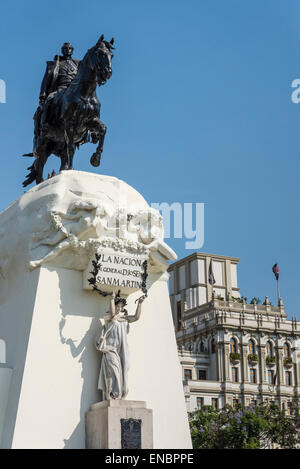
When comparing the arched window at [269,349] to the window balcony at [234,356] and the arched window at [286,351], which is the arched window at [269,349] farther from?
the window balcony at [234,356]

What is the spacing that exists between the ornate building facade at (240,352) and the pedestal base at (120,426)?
5281 cm

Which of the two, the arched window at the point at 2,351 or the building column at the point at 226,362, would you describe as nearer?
the arched window at the point at 2,351

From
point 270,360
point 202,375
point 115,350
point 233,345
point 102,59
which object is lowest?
point 115,350

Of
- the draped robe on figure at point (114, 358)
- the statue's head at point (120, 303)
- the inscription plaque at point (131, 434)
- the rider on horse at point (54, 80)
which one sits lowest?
the inscription plaque at point (131, 434)

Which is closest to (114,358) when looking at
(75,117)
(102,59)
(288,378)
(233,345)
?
(75,117)

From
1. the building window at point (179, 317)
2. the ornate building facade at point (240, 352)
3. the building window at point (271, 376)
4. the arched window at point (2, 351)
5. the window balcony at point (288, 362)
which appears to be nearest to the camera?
the arched window at point (2, 351)

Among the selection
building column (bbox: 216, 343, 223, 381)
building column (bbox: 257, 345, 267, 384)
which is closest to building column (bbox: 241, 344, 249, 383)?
building column (bbox: 257, 345, 267, 384)

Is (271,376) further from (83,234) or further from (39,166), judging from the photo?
(83,234)

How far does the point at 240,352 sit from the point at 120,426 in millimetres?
60180

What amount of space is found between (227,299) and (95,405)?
64.7m

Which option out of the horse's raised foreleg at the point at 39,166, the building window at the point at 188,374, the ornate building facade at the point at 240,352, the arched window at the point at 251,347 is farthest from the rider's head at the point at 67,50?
the arched window at the point at 251,347

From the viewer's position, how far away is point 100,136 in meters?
15.3

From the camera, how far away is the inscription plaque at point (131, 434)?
11398mm

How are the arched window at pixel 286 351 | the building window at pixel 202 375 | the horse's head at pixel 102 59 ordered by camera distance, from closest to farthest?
the horse's head at pixel 102 59, the building window at pixel 202 375, the arched window at pixel 286 351
